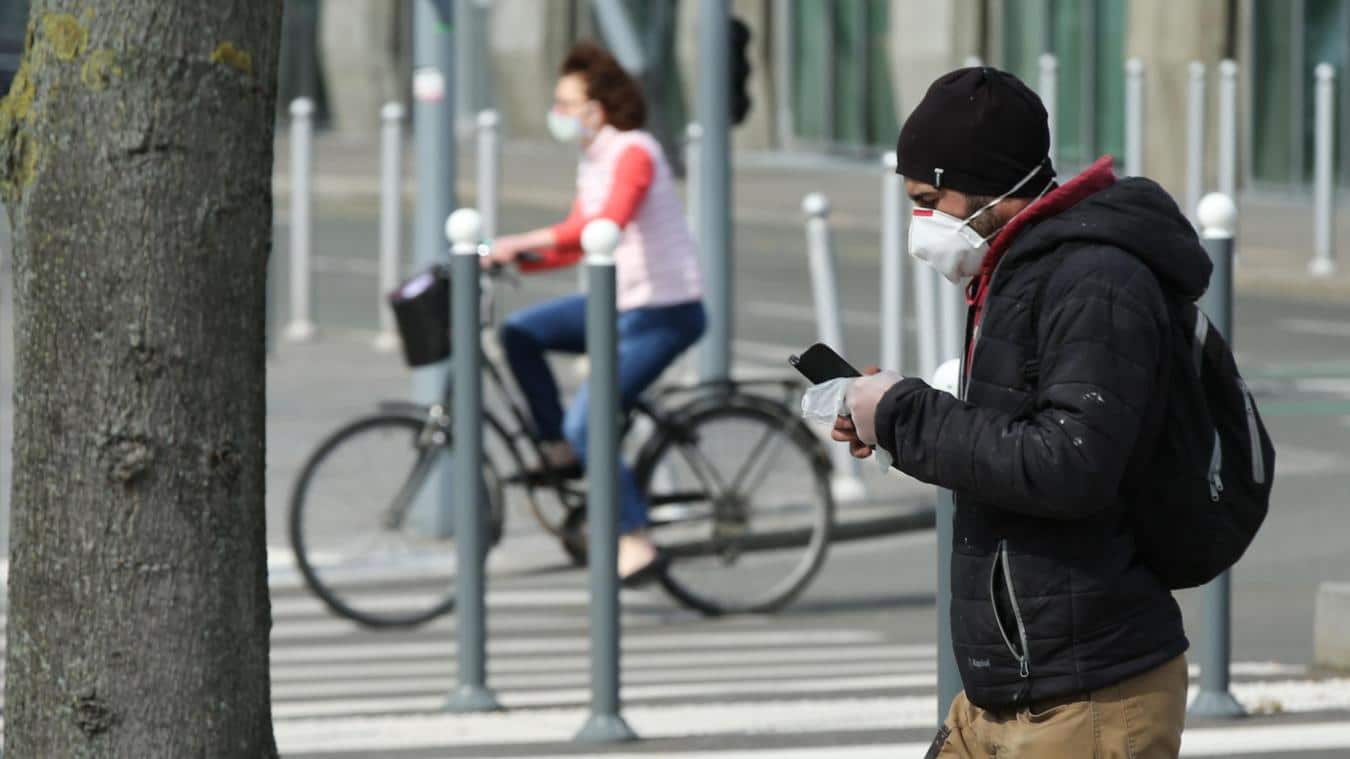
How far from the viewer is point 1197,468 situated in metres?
3.52

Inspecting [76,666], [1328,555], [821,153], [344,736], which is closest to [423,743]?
[344,736]

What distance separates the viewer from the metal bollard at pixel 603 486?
655 cm

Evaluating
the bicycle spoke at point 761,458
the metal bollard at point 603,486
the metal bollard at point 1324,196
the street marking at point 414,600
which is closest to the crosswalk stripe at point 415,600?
the street marking at point 414,600

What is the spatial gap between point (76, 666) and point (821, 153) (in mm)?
31257

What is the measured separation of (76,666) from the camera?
13.8ft

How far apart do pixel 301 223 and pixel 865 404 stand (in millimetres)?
14195

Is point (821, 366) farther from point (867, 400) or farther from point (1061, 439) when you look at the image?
point (1061, 439)

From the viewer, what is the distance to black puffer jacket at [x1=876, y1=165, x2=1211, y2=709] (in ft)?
11.1

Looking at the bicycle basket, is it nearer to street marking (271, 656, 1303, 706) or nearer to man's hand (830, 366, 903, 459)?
street marking (271, 656, 1303, 706)

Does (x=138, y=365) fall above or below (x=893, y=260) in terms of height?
above

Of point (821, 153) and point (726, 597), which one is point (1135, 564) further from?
point (821, 153)

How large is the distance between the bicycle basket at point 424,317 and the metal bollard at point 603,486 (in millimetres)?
2005

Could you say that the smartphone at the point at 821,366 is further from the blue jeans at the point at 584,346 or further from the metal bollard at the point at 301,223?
the metal bollard at the point at 301,223

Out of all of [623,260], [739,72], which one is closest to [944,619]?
[623,260]
